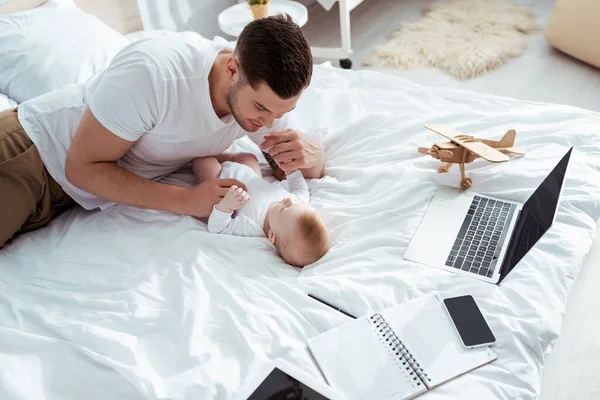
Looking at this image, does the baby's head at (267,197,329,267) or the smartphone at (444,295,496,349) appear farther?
the baby's head at (267,197,329,267)

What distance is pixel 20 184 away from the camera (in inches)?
54.4

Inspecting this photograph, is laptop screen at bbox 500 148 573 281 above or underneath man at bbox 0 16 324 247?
underneath

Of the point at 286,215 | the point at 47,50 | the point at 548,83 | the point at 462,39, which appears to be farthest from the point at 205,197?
the point at 462,39

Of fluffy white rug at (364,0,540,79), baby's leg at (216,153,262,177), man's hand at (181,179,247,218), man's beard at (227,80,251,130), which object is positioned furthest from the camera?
fluffy white rug at (364,0,540,79)

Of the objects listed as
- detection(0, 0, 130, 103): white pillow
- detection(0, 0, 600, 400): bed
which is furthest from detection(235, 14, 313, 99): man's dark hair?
detection(0, 0, 130, 103): white pillow

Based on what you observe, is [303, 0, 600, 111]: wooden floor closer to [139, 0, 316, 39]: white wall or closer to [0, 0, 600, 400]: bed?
[139, 0, 316, 39]: white wall

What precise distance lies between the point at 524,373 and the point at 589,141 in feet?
2.72

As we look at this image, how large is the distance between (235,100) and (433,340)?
74cm

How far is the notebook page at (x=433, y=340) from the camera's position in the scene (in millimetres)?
1051

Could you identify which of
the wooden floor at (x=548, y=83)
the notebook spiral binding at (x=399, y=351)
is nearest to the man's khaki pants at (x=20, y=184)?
the notebook spiral binding at (x=399, y=351)

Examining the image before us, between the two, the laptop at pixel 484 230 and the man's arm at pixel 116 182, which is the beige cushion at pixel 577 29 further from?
the man's arm at pixel 116 182

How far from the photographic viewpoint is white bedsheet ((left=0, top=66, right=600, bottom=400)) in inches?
41.8

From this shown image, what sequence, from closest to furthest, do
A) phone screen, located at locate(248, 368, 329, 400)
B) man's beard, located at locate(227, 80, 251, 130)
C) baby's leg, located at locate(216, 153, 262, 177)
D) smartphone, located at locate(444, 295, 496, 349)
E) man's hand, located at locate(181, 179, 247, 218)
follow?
phone screen, located at locate(248, 368, 329, 400), smartphone, located at locate(444, 295, 496, 349), man's beard, located at locate(227, 80, 251, 130), man's hand, located at locate(181, 179, 247, 218), baby's leg, located at locate(216, 153, 262, 177)

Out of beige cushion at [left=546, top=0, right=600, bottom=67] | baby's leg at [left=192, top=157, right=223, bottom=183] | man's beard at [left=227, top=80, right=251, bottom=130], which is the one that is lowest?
beige cushion at [left=546, top=0, right=600, bottom=67]
